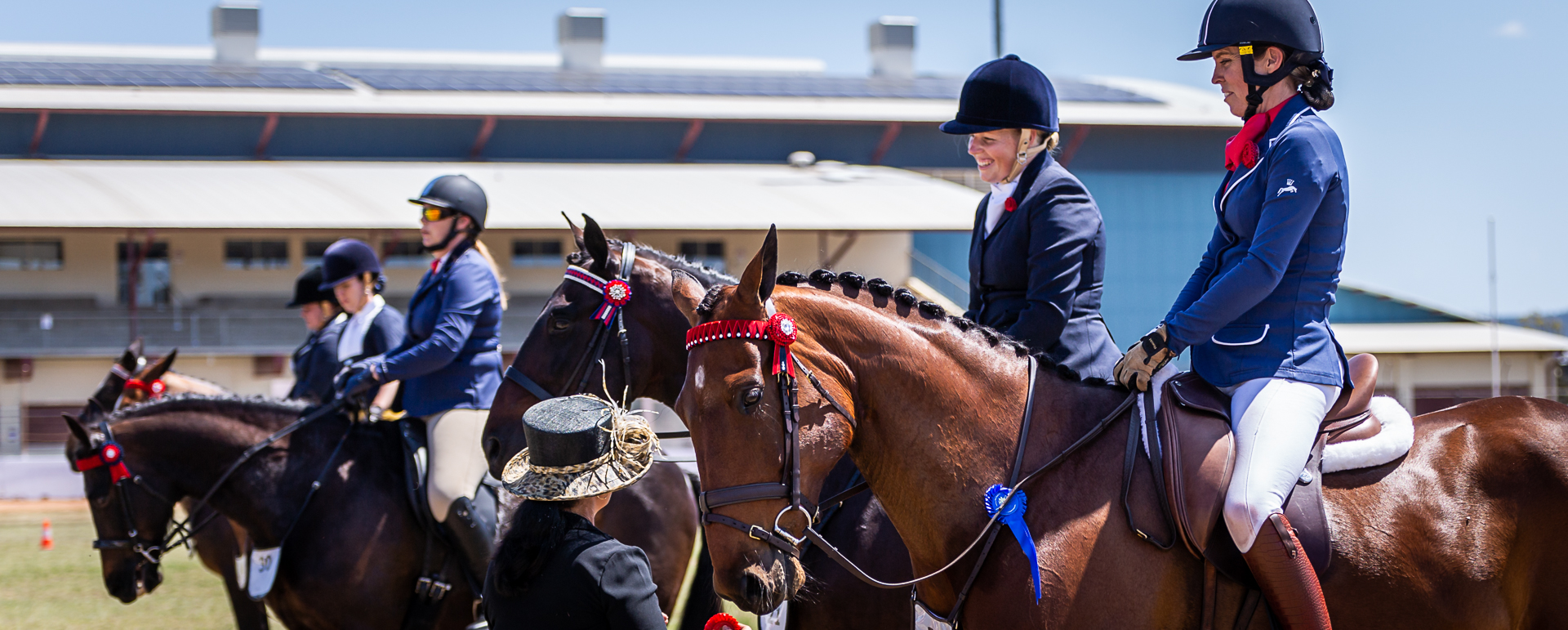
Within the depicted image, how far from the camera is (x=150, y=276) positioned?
28703mm

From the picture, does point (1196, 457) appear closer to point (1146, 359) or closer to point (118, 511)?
point (1146, 359)

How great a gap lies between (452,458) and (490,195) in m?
23.6

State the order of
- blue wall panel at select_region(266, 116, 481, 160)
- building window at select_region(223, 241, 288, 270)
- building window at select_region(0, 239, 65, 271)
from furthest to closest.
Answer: blue wall panel at select_region(266, 116, 481, 160)
building window at select_region(223, 241, 288, 270)
building window at select_region(0, 239, 65, 271)

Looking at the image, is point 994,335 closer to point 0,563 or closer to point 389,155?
point 0,563

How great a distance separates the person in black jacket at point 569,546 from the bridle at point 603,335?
1.49m

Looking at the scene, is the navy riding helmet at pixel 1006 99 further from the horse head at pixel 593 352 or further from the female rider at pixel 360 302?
the female rider at pixel 360 302

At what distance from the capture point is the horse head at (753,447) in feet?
9.16

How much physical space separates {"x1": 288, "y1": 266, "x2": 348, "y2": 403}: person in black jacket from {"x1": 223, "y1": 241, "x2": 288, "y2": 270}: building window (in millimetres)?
23180

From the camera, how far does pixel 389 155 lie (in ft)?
106

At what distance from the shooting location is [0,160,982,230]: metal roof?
25250mm

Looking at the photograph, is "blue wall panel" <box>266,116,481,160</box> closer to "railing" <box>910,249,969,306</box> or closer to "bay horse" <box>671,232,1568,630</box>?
"railing" <box>910,249,969,306</box>

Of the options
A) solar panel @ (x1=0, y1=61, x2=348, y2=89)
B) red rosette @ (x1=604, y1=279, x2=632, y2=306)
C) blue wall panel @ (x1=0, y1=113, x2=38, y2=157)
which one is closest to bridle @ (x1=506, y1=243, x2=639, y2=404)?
red rosette @ (x1=604, y1=279, x2=632, y2=306)

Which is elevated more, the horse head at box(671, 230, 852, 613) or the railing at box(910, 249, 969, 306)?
the horse head at box(671, 230, 852, 613)

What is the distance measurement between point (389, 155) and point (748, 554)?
31941mm
